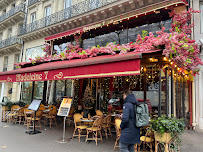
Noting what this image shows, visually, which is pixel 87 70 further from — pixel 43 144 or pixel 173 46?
pixel 43 144

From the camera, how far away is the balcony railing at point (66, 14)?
10.4 meters

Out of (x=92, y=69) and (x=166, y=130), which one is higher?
(x=92, y=69)

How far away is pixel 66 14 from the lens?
12078 millimetres

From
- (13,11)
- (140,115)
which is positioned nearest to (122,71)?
(140,115)

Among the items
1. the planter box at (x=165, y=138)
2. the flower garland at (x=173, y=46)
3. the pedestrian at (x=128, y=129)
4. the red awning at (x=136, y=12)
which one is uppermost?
the red awning at (x=136, y=12)

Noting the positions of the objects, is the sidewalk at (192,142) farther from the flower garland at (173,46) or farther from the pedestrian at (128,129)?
the flower garland at (173,46)

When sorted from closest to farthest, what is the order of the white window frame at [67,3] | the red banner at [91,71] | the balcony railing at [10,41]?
the red banner at [91,71] < the white window frame at [67,3] < the balcony railing at [10,41]

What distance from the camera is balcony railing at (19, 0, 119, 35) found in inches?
408

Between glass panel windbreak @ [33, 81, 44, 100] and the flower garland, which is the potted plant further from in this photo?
glass panel windbreak @ [33, 81, 44, 100]

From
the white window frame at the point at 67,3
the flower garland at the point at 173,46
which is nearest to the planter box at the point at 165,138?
the flower garland at the point at 173,46

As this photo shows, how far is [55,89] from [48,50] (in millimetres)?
3188

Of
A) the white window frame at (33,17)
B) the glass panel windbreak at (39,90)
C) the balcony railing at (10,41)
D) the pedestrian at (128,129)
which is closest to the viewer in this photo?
the pedestrian at (128,129)

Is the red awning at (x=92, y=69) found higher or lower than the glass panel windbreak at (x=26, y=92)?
higher

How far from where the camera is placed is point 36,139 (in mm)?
5672
